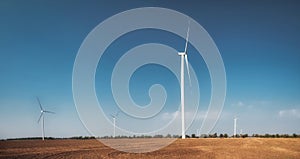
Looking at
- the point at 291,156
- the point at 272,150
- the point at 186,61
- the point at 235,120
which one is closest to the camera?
the point at 291,156

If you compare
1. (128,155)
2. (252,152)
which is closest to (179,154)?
(128,155)

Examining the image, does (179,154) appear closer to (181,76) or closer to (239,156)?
(239,156)

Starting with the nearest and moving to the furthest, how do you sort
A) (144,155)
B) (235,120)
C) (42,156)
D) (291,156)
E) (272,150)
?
(42,156) < (144,155) < (291,156) < (272,150) < (235,120)

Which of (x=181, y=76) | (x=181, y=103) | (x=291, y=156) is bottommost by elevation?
(x=291, y=156)

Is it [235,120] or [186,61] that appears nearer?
[186,61]

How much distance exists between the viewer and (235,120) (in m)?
92.8

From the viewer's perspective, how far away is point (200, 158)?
3622 centimetres

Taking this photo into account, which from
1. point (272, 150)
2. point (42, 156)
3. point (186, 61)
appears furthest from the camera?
point (186, 61)


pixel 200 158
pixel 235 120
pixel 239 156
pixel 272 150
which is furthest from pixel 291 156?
pixel 235 120

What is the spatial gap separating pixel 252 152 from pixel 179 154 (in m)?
9.09

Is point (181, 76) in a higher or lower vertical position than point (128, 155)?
higher

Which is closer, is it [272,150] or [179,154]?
[179,154]

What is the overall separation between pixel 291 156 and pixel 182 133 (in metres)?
23.6

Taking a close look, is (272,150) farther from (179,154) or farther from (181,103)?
(181,103)
